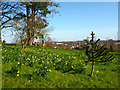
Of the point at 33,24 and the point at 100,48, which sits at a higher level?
the point at 33,24

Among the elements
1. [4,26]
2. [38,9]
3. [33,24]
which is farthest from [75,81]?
[38,9]

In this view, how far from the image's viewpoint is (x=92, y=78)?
516 cm

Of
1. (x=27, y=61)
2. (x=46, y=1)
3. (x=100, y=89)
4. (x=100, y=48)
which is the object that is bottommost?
(x=100, y=89)

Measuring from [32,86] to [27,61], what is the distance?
2468 millimetres

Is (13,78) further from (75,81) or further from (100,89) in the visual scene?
(100,89)

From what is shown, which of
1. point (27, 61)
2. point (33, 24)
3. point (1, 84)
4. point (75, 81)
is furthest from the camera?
point (33, 24)

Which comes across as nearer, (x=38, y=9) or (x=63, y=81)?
(x=63, y=81)

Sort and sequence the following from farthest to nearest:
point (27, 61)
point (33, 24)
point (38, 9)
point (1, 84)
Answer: point (38, 9)
point (33, 24)
point (27, 61)
point (1, 84)

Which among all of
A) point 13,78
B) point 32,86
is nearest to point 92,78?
point 32,86

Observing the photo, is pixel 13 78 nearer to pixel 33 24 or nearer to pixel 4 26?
pixel 33 24

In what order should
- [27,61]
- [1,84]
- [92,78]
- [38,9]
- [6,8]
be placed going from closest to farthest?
[1,84]
[92,78]
[27,61]
[6,8]
[38,9]

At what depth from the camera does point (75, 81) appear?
464 cm

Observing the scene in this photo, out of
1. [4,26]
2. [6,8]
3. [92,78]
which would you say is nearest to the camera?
[92,78]

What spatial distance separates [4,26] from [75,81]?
9.60 meters
